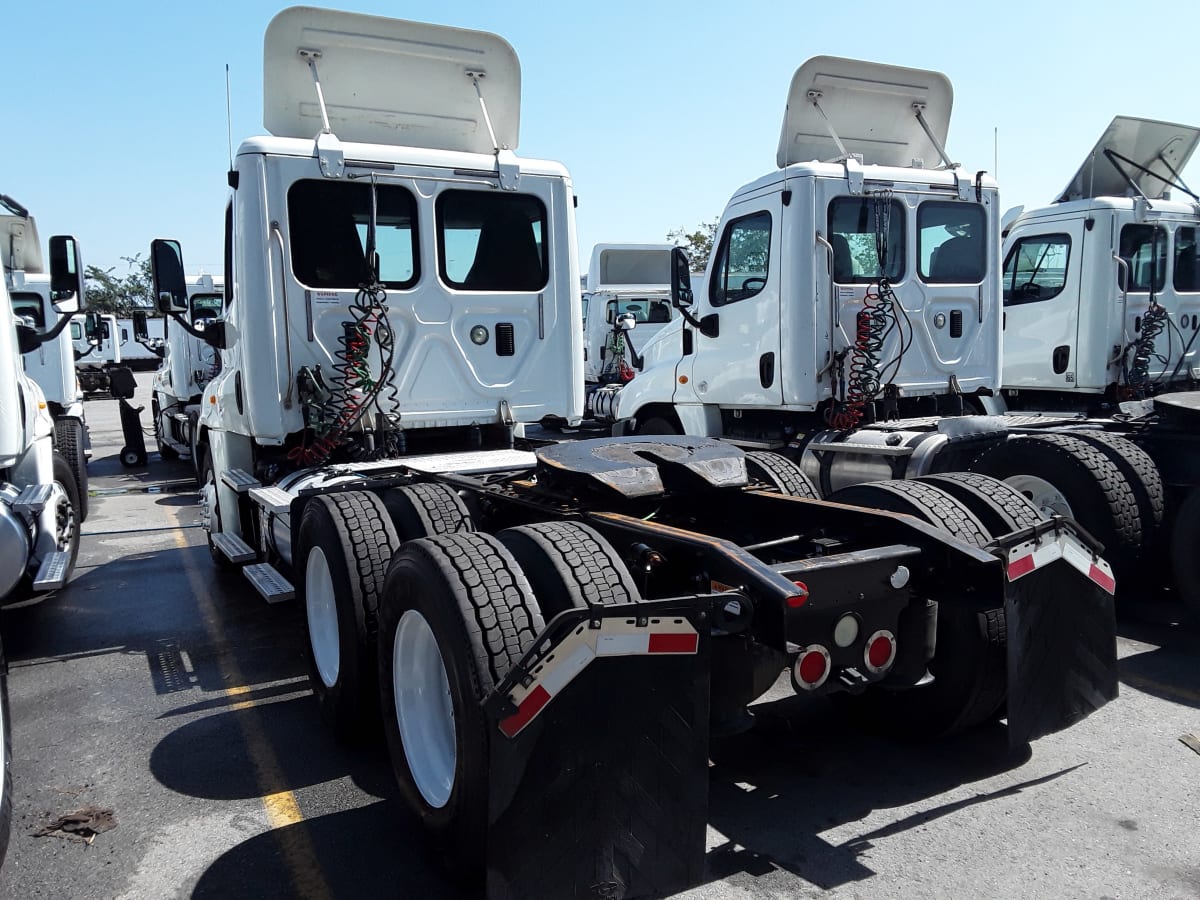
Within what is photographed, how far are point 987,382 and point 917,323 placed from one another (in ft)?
3.19

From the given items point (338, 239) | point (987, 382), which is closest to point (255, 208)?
point (338, 239)

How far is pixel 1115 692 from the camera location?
3.47m

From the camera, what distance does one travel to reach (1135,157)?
977cm

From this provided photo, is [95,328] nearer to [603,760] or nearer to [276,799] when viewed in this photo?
[276,799]

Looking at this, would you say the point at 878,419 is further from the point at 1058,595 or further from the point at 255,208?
the point at 255,208

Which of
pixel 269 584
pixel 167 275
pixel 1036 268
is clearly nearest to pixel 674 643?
pixel 269 584

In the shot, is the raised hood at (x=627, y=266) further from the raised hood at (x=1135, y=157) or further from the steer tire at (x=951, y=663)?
the steer tire at (x=951, y=663)

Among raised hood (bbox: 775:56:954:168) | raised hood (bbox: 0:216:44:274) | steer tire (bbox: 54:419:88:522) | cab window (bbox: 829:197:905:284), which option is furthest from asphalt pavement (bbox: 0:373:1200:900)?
raised hood (bbox: 0:216:44:274)

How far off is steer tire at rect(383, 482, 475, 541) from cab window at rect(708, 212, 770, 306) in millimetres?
4175

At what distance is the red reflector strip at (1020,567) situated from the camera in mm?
3131

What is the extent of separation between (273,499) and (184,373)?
31.9ft

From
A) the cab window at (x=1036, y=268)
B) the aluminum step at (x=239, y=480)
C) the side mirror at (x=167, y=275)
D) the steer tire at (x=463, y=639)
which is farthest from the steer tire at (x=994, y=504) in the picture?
the cab window at (x=1036, y=268)

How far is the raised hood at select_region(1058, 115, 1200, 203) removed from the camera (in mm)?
9586

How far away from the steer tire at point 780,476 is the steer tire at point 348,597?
196cm
